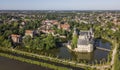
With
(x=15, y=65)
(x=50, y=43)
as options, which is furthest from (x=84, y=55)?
(x=15, y=65)

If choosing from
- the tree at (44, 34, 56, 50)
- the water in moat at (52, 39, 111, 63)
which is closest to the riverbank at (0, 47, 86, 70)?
the water in moat at (52, 39, 111, 63)

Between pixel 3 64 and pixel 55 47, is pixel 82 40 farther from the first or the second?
pixel 3 64

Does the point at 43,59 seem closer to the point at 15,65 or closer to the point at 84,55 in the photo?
the point at 15,65

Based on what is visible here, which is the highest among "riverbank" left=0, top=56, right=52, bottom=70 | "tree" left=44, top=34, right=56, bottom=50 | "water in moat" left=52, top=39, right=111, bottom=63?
"tree" left=44, top=34, right=56, bottom=50

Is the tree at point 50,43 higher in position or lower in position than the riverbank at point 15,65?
higher

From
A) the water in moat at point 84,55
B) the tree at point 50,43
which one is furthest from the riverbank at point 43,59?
the tree at point 50,43

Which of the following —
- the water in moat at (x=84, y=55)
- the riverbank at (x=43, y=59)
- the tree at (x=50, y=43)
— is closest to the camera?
the riverbank at (x=43, y=59)

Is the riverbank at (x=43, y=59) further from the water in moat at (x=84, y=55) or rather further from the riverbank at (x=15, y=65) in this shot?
the water in moat at (x=84, y=55)

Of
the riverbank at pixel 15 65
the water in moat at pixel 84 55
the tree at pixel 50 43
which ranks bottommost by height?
the water in moat at pixel 84 55

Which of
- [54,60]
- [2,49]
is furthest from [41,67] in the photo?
[2,49]

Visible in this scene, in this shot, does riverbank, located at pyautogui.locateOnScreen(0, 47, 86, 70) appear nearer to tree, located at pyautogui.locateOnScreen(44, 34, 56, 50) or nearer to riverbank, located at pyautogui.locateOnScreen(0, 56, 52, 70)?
riverbank, located at pyautogui.locateOnScreen(0, 56, 52, 70)

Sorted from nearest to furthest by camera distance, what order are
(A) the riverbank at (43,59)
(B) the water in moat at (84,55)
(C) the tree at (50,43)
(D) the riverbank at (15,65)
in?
(D) the riverbank at (15,65), (A) the riverbank at (43,59), (B) the water in moat at (84,55), (C) the tree at (50,43)
